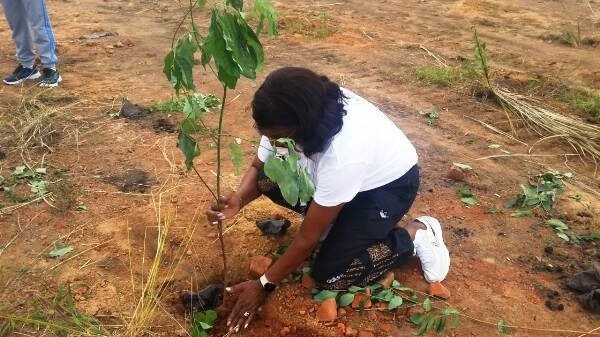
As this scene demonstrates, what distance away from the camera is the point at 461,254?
8.68 ft

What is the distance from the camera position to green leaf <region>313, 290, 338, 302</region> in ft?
7.65

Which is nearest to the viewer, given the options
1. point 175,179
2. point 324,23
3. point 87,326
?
point 87,326

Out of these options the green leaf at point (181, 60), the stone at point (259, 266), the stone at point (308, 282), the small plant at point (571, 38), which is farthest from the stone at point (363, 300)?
the small plant at point (571, 38)

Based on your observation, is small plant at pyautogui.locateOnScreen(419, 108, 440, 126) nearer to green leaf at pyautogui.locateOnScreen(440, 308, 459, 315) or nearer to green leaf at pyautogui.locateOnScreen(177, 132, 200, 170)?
green leaf at pyautogui.locateOnScreen(440, 308, 459, 315)

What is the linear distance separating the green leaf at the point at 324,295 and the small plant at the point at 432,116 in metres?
2.02

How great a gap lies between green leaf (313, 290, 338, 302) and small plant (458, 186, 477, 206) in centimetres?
109

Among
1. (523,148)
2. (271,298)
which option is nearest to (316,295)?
(271,298)

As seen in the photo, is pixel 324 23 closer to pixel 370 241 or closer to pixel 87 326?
pixel 370 241

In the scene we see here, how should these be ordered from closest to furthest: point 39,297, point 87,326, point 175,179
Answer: point 87,326
point 39,297
point 175,179

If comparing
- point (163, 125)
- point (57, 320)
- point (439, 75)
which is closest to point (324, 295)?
point (57, 320)

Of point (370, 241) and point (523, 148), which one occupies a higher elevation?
point (370, 241)

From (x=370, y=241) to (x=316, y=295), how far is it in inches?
12.9

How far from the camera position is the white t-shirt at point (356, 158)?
6.67 feet

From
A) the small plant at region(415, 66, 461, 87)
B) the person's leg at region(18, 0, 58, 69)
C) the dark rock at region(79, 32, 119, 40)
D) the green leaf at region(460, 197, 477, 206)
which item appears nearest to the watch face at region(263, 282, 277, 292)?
the green leaf at region(460, 197, 477, 206)
